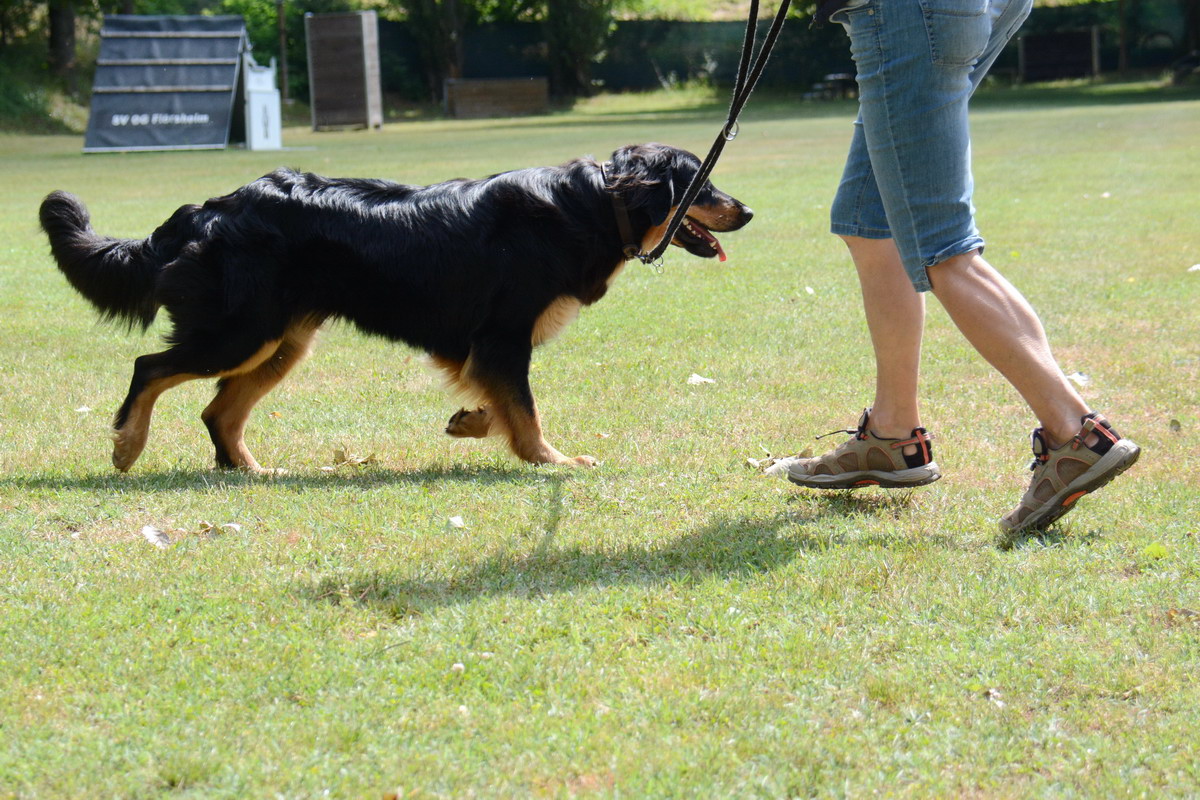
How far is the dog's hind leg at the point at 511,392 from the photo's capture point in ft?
15.3

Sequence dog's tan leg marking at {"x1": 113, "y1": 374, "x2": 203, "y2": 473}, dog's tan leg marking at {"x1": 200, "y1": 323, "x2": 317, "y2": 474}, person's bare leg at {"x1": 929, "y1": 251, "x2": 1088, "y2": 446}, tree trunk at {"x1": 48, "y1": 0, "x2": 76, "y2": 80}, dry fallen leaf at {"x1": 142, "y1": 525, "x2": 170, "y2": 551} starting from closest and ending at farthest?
person's bare leg at {"x1": 929, "y1": 251, "x2": 1088, "y2": 446} → dry fallen leaf at {"x1": 142, "y1": 525, "x2": 170, "y2": 551} → dog's tan leg marking at {"x1": 113, "y1": 374, "x2": 203, "y2": 473} → dog's tan leg marking at {"x1": 200, "y1": 323, "x2": 317, "y2": 474} → tree trunk at {"x1": 48, "y1": 0, "x2": 76, "y2": 80}

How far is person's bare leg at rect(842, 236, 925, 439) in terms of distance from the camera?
3.87 metres

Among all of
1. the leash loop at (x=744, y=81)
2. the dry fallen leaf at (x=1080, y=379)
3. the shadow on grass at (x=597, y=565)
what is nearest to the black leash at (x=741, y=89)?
the leash loop at (x=744, y=81)

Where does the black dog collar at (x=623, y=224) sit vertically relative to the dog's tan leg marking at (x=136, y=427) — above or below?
above

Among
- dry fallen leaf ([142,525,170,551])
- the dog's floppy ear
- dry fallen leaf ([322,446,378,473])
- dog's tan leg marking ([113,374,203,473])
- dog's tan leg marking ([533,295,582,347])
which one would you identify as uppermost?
the dog's floppy ear

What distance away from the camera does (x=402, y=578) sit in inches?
127

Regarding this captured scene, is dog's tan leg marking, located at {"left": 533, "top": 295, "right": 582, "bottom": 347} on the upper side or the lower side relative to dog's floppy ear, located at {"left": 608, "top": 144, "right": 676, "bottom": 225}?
lower

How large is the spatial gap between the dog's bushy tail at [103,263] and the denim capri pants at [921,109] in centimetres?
273

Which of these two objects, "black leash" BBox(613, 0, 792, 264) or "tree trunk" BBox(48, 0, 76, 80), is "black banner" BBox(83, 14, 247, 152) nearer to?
"tree trunk" BBox(48, 0, 76, 80)

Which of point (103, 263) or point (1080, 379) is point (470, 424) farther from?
point (1080, 379)

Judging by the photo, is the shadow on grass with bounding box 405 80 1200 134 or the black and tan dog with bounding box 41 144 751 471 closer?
the black and tan dog with bounding box 41 144 751 471

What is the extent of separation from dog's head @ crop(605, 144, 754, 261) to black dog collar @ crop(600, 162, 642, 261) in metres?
0.02

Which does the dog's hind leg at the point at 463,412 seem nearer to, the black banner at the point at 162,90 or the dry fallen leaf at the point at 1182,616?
the dry fallen leaf at the point at 1182,616

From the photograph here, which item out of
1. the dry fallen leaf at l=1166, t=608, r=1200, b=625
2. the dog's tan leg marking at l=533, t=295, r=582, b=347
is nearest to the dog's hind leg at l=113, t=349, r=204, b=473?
the dog's tan leg marking at l=533, t=295, r=582, b=347
